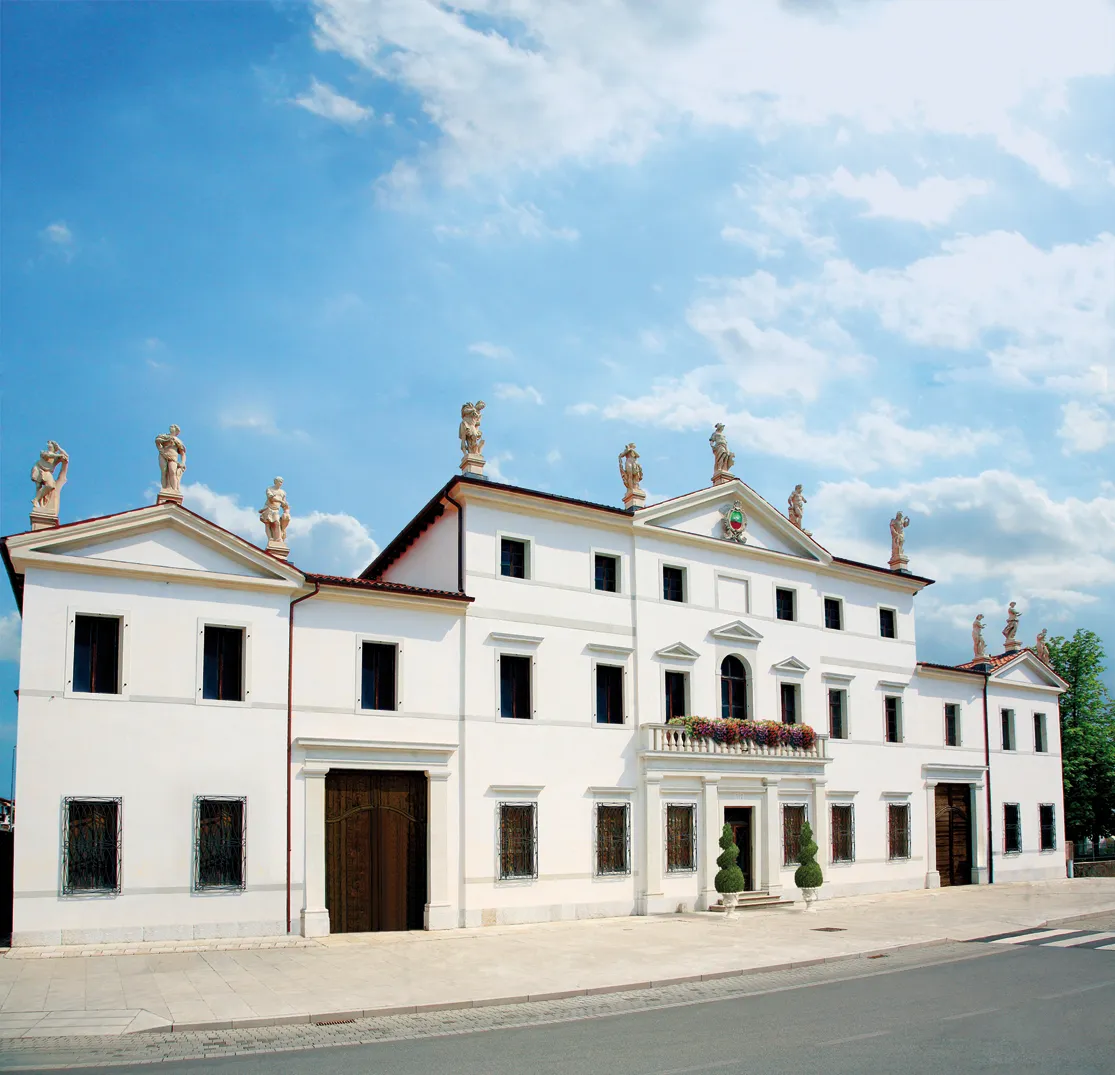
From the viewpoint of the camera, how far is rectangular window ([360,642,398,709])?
90.4 feet

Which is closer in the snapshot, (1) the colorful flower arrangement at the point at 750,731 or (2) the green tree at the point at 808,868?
(1) the colorful flower arrangement at the point at 750,731

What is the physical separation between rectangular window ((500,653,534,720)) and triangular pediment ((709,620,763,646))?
7103 mm

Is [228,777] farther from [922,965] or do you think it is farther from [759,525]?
[759,525]

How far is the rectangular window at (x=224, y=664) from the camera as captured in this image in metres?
25.2

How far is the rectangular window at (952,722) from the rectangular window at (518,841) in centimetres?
2147

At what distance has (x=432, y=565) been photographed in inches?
1227

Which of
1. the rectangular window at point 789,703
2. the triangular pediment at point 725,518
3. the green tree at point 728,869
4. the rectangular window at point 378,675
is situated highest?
the triangular pediment at point 725,518

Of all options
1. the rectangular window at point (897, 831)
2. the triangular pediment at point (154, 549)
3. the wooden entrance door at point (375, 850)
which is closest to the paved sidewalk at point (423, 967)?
the wooden entrance door at point (375, 850)

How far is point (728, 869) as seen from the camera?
103 ft

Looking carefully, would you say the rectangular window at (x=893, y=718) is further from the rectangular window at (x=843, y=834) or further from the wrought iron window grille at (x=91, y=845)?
the wrought iron window grille at (x=91, y=845)

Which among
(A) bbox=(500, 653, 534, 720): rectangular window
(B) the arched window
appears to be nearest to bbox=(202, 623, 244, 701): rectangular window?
(A) bbox=(500, 653, 534, 720): rectangular window

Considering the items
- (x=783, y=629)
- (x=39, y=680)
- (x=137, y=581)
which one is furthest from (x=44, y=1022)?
(x=783, y=629)

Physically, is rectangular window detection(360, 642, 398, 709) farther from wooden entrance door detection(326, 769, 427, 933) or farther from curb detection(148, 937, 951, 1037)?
curb detection(148, 937, 951, 1037)

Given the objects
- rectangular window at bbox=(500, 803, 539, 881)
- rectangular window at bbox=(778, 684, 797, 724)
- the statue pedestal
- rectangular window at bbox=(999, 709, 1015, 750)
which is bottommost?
rectangular window at bbox=(500, 803, 539, 881)
